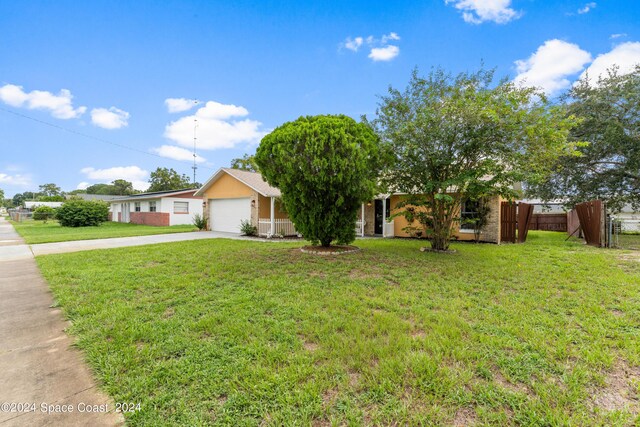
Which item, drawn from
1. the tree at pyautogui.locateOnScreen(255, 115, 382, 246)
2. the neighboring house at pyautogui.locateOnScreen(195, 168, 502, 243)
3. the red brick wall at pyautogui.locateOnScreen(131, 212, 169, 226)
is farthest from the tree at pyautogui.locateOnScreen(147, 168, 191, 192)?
the tree at pyautogui.locateOnScreen(255, 115, 382, 246)

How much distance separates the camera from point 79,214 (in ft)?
67.8

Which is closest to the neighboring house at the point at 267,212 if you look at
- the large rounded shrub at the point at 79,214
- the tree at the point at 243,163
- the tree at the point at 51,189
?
the large rounded shrub at the point at 79,214

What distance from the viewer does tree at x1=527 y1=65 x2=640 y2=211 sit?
12453mm

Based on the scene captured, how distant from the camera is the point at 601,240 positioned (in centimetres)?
1012

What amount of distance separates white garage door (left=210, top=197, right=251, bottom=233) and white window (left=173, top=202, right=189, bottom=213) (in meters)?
7.68

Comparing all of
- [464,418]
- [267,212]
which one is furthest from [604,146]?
[464,418]

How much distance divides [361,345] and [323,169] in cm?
503

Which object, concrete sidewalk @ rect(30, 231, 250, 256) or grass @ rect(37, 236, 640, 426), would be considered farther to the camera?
concrete sidewalk @ rect(30, 231, 250, 256)

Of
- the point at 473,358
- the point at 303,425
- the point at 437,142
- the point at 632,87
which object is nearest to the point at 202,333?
the point at 303,425

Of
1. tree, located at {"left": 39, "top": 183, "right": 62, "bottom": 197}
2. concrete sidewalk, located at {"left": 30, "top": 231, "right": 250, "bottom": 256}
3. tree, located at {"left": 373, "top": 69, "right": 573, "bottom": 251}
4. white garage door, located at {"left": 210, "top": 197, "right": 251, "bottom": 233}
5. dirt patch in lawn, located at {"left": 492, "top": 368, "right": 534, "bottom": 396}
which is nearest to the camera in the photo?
dirt patch in lawn, located at {"left": 492, "top": 368, "right": 534, "bottom": 396}

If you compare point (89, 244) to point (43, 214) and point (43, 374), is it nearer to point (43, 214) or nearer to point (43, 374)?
point (43, 374)

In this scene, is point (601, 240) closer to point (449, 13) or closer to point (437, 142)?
point (437, 142)

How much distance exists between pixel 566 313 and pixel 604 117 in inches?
568

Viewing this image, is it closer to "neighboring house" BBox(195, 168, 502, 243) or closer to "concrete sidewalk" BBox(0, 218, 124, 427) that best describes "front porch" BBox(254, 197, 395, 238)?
"neighboring house" BBox(195, 168, 502, 243)
